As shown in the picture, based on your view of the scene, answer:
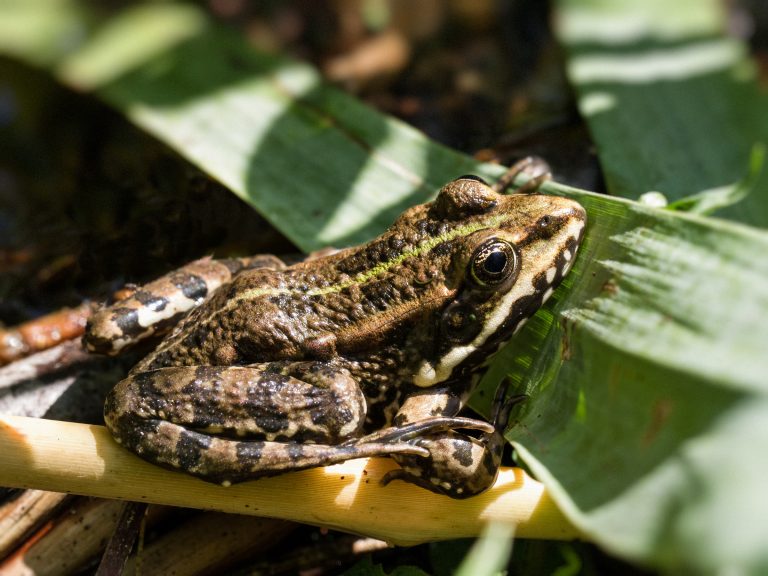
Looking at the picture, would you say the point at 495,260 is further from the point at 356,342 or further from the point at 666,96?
the point at 666,96

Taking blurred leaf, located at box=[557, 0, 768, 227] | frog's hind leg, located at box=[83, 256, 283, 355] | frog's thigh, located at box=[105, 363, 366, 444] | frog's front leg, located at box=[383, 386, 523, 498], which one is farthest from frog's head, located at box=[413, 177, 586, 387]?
frog's hind leg, located at box=[83, 256, 283, 355]

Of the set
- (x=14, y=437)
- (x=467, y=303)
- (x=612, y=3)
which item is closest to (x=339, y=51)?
(x=612, y=3)

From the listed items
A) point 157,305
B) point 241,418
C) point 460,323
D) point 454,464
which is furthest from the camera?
point 157,305

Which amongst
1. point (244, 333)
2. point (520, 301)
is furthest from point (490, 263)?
point (244, 333)

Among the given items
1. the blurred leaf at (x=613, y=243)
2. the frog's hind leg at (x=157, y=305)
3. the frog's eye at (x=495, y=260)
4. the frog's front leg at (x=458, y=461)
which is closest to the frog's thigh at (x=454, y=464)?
the frog's front leg at (x=458, y=461)

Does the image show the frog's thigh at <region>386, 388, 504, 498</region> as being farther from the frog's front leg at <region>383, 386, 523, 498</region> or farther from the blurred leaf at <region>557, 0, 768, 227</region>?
the blurred leaf at <region>557, 0, 768, 227</region>

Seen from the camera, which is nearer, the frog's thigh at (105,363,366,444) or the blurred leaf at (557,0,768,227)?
the frog's thigh at (105,363,366,444)
